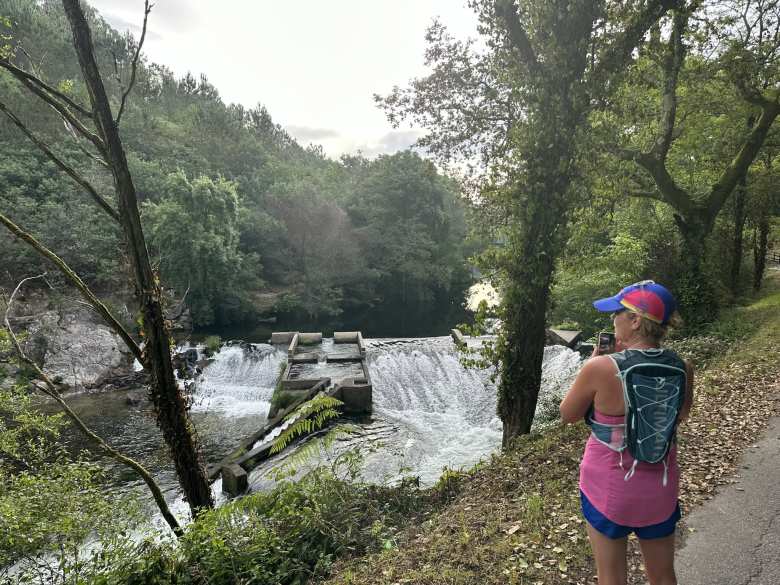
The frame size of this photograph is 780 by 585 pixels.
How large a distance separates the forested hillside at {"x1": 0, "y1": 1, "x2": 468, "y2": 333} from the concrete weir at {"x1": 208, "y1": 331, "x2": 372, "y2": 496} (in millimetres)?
8518

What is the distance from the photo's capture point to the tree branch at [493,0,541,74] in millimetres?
6000

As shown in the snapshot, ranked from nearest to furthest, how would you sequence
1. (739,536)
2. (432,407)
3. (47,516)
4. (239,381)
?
(739,536), (47,516), (432,407), (239,381)

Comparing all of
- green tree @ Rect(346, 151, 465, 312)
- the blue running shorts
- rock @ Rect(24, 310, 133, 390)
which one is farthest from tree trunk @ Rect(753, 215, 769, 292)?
rock @ Rect(24, 310, 133, 390)

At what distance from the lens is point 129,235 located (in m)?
4.66

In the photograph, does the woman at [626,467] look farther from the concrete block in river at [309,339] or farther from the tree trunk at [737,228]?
the concrete block in river at [309,339]

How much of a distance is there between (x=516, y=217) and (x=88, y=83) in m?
5.10

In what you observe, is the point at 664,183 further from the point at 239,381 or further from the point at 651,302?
the point at 239,381

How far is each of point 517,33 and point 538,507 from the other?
5.90 m

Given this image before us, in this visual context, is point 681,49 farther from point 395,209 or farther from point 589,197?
point 395,209

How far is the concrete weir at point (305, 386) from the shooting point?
11.0 meters

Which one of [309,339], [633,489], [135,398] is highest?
[633,489]

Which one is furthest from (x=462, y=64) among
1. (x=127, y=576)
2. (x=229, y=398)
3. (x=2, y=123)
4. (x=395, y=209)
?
(x=2, y=123)

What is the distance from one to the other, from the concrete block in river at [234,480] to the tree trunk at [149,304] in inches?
205

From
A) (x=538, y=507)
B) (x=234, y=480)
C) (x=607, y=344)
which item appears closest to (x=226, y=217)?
(x=234, y=480)
